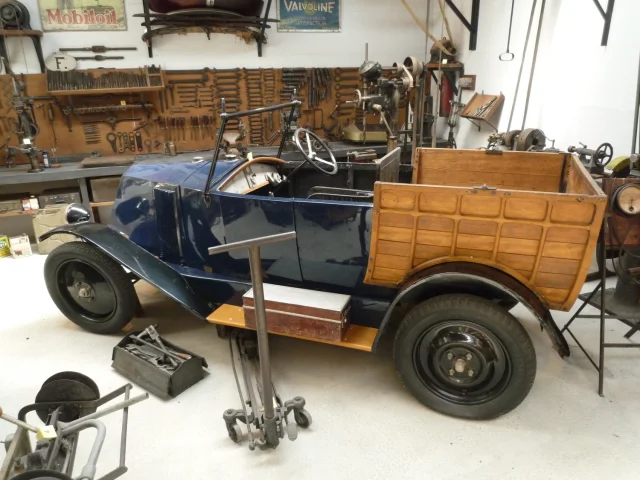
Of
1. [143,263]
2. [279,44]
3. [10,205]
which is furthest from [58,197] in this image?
[279,44]

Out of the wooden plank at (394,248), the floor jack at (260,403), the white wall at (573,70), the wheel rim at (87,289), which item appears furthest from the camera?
the white wall at (573,70)

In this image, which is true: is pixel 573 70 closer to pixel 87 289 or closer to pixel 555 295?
pixel 555 295

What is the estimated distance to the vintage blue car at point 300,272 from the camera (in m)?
2.27

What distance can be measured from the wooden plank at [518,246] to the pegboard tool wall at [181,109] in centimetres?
434

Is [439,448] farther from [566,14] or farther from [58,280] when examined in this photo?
[566,14]

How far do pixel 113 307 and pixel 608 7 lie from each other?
4429 mm

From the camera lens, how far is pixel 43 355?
3.05m

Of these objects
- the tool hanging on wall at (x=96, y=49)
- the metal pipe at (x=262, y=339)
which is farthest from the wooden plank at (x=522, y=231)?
the tool hanging on wall at (x=96, y=49)

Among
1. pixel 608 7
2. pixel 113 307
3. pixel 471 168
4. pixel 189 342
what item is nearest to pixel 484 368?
pixel 471 168

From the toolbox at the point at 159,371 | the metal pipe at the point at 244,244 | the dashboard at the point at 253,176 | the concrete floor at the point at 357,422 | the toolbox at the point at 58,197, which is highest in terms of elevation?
the metal pipe at the point at 244,244

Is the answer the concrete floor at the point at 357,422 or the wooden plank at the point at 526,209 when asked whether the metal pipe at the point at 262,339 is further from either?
the wooden plank at the point at 526,209

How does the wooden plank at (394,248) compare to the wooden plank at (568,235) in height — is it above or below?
below

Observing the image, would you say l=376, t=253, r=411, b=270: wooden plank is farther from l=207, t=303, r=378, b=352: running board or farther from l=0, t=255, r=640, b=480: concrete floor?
l=0, t=255, r=640, b=480: concrete floor

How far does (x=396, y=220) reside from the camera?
221cm
